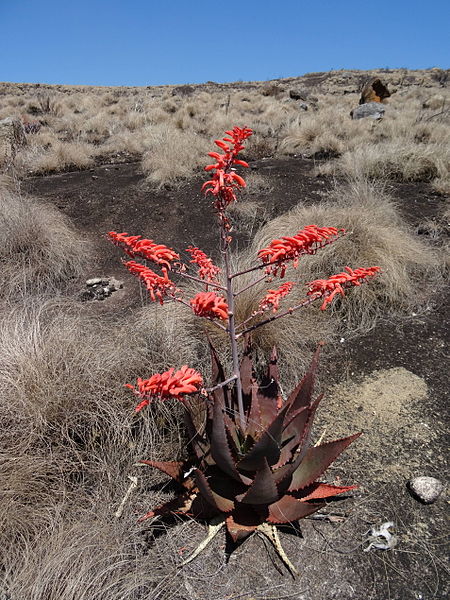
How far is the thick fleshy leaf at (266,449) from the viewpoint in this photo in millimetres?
1561

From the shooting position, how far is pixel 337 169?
276 inches

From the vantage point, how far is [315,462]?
181 cm

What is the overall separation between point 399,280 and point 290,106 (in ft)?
45.7

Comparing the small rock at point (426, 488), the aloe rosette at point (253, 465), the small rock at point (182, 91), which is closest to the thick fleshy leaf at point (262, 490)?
the aloe rosette at point (253, 465)

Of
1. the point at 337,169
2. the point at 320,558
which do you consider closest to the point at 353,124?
the point at 337,169

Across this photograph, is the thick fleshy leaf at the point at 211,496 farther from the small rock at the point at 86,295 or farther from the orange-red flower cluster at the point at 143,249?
the small rock at the point at 86,295

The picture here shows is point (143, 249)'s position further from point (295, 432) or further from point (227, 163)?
point (295, 432)

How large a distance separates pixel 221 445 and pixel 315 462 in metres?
0.48

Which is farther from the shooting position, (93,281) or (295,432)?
(93,281)

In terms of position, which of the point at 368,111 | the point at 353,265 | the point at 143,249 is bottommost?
the point at 353,265

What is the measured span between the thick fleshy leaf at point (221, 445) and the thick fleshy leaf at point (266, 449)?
0.15 feet

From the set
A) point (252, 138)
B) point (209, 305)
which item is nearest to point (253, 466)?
point (209, 305)

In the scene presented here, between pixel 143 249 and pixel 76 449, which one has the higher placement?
pixel 143 249

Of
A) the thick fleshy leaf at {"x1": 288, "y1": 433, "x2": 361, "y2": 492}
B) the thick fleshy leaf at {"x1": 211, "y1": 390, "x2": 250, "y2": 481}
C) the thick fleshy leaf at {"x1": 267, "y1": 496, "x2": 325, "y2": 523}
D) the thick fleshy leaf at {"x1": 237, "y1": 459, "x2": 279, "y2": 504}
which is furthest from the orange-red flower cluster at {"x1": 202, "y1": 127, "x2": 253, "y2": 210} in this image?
the thick fleshy leaf at {"x1": 267, "y1": 496, "x2": 325, "y2": 523}
